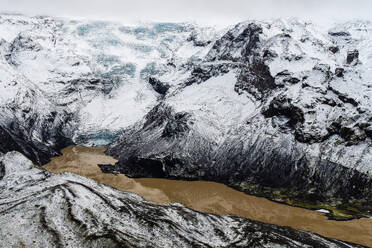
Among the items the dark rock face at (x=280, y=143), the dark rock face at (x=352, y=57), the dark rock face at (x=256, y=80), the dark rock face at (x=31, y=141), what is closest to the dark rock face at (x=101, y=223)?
the dark rock face at (x=280, y=143)

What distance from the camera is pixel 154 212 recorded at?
183 ft

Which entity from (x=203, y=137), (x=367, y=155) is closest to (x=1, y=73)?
(x=203, y=137)

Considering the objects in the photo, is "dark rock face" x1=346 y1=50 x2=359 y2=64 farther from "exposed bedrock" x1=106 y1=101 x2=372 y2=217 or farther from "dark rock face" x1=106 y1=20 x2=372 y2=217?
"exposed bedrock" x1=106 y1=101 x2=372 y2=217

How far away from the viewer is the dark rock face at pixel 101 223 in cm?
4053

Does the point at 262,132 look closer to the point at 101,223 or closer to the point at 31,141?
the point at 101,223

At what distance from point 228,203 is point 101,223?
1934 inches

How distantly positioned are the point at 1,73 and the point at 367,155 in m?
168

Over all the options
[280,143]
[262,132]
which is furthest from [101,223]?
[262,132]

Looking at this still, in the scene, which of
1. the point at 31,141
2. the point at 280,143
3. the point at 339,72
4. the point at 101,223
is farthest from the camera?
the point at 31,141

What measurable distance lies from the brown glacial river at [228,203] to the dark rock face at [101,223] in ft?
36.7

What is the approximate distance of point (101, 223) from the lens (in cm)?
4456

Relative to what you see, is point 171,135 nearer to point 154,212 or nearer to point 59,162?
point 59,162

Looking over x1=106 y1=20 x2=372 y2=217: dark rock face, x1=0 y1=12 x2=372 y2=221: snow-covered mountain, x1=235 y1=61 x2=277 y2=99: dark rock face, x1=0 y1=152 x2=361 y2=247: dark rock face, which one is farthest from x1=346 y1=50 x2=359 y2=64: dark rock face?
x1=0 y1=152 x2=361 y2=247: dark rock face

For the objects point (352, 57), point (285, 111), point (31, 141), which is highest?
point (352, 57)
